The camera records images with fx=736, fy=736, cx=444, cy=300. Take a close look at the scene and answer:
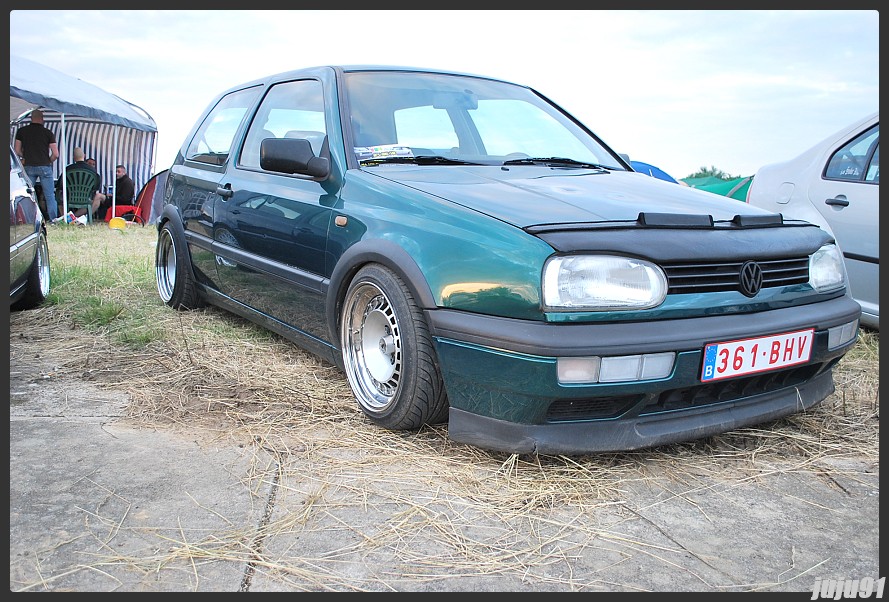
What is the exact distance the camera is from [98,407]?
314cm

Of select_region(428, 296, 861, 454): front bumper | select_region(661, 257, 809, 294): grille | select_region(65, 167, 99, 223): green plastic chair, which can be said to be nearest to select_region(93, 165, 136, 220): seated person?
select_region(65, 167, 99, 223): green plastic chair

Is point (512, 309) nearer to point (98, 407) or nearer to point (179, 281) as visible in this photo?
point (98, 407)

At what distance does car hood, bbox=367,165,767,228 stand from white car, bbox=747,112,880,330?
1.61 metres

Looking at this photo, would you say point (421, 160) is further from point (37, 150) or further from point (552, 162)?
point (37, 150)

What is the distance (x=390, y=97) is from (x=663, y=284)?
1.69 metres

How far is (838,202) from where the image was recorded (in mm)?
4312

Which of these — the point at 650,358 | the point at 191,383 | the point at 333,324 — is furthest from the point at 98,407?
the point at 650,358

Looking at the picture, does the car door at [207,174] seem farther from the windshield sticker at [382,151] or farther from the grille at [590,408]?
the grille at [590,408]

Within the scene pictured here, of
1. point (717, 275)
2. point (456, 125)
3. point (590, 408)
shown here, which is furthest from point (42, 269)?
point (717, 275)

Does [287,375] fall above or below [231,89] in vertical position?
below

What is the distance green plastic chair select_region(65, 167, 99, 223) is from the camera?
46.5ft

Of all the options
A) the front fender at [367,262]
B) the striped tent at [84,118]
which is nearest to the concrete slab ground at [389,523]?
the front fender at [367,262]

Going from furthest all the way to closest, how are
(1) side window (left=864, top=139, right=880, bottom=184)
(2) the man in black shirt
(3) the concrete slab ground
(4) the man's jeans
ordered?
1. (4) the man's jeans
2. (2) the man in black shirt
3. (1) side window (left=864, top=139, right=880, bottom=184)
4. (3) the concrete slab ground

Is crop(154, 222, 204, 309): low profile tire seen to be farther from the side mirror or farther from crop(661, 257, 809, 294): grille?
crop(661, 257, 809, 294): grille
